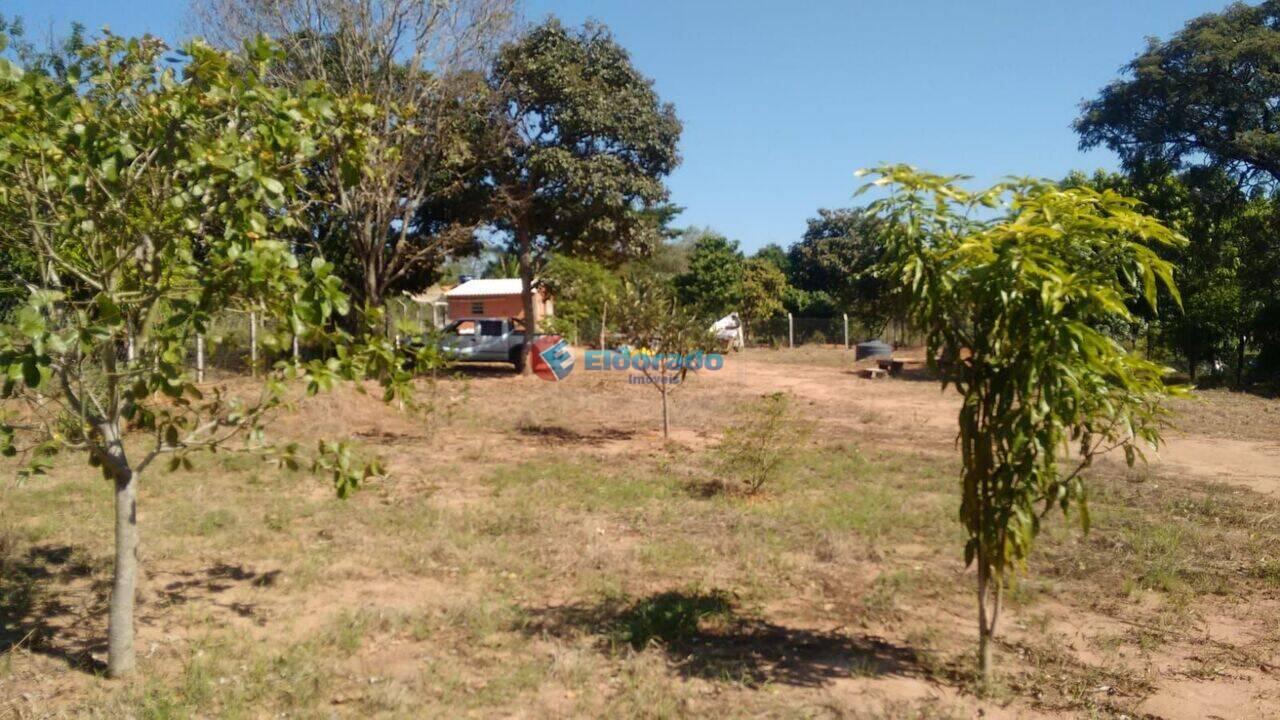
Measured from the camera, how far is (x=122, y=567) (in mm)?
4492

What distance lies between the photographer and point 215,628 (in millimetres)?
5309

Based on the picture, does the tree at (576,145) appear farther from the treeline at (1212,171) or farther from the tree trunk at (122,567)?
the tree trunk at (122,567)

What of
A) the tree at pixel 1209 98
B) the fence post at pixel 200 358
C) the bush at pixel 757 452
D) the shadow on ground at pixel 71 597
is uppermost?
the tree at pixel 1209 98

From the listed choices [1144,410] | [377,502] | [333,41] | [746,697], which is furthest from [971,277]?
[333,41]

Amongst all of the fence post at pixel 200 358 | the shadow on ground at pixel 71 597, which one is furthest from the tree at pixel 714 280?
the shadow on ground at pixel 71 597

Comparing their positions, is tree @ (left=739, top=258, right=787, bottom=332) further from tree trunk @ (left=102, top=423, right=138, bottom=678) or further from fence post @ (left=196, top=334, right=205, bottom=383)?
tree trunk @ (left=102, top=423, right=138, bottom=678)

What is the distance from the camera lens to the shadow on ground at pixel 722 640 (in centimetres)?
470

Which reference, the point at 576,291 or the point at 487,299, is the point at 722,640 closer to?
the point at 576,291

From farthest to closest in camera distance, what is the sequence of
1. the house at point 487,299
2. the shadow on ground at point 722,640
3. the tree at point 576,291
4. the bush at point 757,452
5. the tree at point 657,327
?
the house at point 487,299 → the tree at point 576,291 → the tree at point 657,327 → the bush at point 757,452 → the shadow on ground at point 722,640

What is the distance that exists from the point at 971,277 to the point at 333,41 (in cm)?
1589

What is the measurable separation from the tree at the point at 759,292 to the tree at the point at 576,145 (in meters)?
16.6

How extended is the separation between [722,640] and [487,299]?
36354 millimetres

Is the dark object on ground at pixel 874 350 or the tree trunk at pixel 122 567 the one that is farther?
the dark object on ground at pixel 874 350

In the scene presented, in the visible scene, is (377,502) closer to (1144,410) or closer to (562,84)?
(1144,410)
